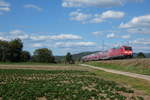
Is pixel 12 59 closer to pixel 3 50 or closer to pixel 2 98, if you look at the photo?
pixel 3 50

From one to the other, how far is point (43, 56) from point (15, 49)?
27.6 metres

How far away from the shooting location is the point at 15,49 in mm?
120438

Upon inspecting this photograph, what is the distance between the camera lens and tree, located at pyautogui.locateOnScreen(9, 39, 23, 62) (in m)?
119

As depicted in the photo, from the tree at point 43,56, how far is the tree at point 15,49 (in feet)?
71.3

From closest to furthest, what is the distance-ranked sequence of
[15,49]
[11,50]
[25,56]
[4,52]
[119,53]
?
[119,53]
[4,52]
[11,50]
[15,49]
[25,56]

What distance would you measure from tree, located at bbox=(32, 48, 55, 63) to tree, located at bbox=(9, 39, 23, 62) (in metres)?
21.7

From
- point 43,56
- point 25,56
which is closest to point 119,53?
point 25,56

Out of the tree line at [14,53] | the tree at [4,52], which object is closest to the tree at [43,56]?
the tree line at [14,53]

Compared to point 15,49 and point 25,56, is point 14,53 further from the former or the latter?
point 25,56

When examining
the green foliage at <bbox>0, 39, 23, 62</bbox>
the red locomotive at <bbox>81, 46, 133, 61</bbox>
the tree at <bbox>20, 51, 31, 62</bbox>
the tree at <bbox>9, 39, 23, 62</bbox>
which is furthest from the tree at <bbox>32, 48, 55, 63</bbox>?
the red locomotive at <bbox>81, 46, 133, 61</bbox>

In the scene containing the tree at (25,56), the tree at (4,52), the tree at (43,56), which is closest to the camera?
the tree at (4,52)

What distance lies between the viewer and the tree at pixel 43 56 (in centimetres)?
14325

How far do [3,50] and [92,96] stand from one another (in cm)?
10762

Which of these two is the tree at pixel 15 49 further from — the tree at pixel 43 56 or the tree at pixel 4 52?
the tree at pixel 43 56
